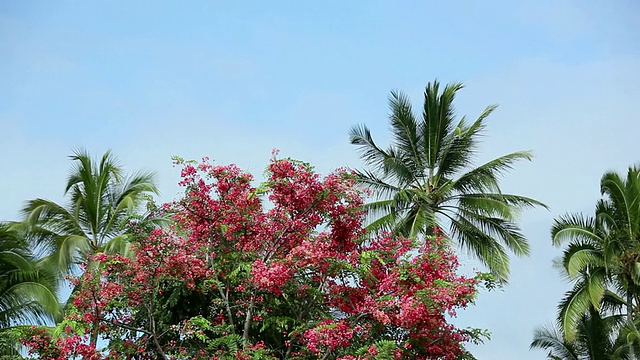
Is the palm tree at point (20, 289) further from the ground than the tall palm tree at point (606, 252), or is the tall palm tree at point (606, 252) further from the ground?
the tall palm tree at point (606, 252)

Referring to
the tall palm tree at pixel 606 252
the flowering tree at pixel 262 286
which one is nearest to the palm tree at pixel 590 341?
the tall palm tree at pixel 606 252

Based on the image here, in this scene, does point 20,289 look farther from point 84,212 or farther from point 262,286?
point 262,286

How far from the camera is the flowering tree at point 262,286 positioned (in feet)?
41.9

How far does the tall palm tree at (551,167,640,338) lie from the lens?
955 inches

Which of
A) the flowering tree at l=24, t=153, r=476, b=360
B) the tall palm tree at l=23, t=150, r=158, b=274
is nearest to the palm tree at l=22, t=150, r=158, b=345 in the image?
the tall palm tree at l=23, t=150, r=158, b=274

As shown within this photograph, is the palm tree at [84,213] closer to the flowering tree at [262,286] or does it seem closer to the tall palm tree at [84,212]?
the tall palm tree at [84,212]

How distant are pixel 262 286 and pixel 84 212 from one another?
447 inches

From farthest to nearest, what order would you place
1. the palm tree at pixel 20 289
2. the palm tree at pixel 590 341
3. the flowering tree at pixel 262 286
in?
1. the palm tree at pixel 590 341
2. the palm tree at pixel 20 289
3. the flowering tree at pixel 262 286

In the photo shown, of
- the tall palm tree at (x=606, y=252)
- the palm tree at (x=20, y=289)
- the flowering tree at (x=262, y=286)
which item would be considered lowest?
the flowering tree at (x=262, y=286)

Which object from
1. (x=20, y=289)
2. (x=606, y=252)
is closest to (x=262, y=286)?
(x=20, y=289)

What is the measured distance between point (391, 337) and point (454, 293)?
1393 millimetres

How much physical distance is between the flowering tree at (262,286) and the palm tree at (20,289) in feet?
21.6

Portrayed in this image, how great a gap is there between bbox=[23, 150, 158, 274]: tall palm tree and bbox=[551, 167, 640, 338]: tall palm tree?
39.4 ft

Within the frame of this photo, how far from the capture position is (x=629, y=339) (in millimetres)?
22734
